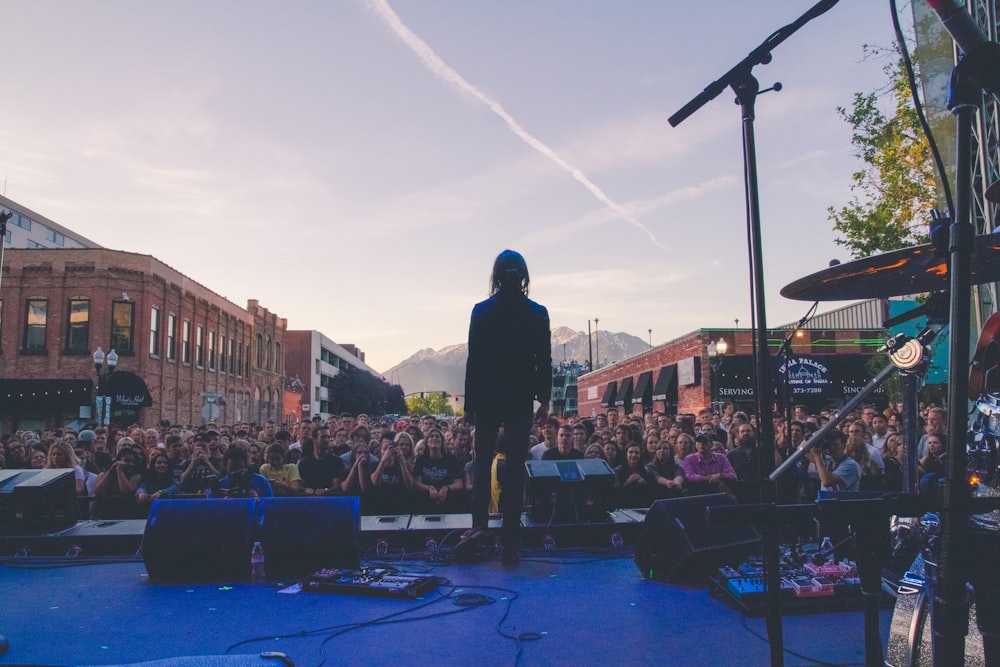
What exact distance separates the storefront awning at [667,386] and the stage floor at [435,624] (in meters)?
22.8

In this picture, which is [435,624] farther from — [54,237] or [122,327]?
[54,237]

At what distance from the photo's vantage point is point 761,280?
Result: 247 cm

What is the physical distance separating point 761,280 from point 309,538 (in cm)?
358

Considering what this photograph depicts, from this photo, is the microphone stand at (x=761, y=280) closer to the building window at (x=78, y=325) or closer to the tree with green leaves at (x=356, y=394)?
the building window at (x=78, y=325)

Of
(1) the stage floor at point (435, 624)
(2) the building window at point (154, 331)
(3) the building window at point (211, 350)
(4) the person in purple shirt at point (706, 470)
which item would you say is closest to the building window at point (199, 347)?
(3) the building window at point (211, 350)

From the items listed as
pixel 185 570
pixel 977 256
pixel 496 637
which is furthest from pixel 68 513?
pixel 977 256

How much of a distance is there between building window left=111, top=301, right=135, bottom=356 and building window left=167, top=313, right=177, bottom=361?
236 cm

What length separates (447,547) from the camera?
564 cm

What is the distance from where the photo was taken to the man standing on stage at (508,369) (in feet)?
14.9

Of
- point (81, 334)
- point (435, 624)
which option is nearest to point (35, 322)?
point (81, 334)

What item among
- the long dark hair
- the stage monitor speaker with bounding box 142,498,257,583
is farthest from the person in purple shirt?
the stage monitor speaker with bounding box 142,498,257,583

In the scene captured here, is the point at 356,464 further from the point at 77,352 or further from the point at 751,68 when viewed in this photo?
the point at 77,352

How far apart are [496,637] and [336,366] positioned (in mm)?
81630

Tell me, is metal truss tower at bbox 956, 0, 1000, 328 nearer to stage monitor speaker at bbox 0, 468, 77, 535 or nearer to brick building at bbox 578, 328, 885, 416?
stage monitor speaker at bbox 0, 468, 77, 535
